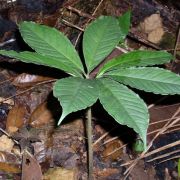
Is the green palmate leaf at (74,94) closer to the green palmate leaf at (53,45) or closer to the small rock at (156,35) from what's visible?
the green palmate leaf at (53,45)

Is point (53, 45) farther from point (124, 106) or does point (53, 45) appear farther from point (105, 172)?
point (105, 172)

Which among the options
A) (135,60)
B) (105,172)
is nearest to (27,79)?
(105,172)

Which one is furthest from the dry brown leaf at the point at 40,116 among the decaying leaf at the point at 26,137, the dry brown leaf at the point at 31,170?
the dry brown leaf at the point at 31,170

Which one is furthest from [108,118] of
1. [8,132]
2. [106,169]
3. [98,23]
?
[98,23]

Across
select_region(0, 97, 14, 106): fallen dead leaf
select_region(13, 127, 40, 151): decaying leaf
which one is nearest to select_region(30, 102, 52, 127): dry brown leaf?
select_region(13, 127, 40, 151): decaying leaf

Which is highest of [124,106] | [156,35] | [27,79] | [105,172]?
[124,106]

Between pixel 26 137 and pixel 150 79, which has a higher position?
pixel 150 79

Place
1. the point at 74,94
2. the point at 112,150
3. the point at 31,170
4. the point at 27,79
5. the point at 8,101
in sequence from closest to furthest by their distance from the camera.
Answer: the point at 74,94, the point at 31,170, the point at 112,150, the point at 8,101, the point at 27,79
